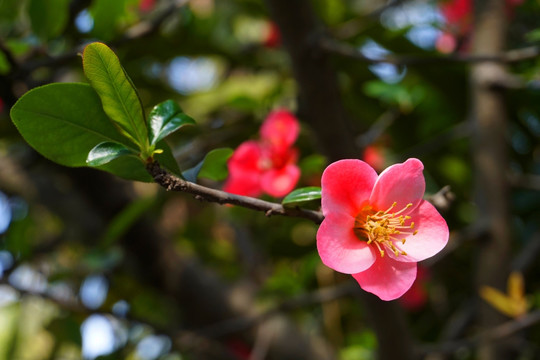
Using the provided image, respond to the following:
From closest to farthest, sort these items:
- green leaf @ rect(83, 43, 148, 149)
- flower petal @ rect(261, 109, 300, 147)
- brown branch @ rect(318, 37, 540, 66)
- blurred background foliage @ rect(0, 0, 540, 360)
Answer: green leaf @ rect(83, 43, 148, 149)
brown branch @ rect(318, 37, 540, 66)
flower petal @ rect(261, 109, 300, 147)
blurred background foliage @ rect(0, 0, 540, 360)

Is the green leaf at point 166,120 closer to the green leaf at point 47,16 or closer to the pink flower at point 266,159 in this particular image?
the pink flower at point 266,159

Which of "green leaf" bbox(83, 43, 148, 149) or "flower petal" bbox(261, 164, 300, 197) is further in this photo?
"flower petal" bbox(261, 164, 300, 197)

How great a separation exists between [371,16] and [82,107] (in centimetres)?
55

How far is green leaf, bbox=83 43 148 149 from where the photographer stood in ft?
0.96

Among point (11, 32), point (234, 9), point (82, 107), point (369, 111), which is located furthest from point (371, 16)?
point (234, 9)

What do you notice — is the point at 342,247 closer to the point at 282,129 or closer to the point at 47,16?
the point at 282,129

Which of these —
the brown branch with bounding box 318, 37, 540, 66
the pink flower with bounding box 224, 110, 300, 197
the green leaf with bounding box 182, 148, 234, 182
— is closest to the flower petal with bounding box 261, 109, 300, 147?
the pink flower with bounding box 224, 110, 300, 197

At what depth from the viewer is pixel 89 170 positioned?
3.23 feet

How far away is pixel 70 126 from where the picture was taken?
33cm

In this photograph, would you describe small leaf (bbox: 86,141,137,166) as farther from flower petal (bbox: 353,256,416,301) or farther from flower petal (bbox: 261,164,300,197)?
flower petal (bbox: 261,164,300,197)

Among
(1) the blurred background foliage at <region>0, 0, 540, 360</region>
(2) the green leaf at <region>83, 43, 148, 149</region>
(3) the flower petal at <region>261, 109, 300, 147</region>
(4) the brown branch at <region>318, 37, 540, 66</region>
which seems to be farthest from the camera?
(1) the blurred background foliage at <region>0, 0, 540, 360</region>

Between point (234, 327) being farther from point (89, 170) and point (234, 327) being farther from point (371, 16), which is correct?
point (371, 16)

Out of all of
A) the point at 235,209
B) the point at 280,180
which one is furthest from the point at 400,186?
the point at 235,209

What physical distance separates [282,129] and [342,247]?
0.39m
